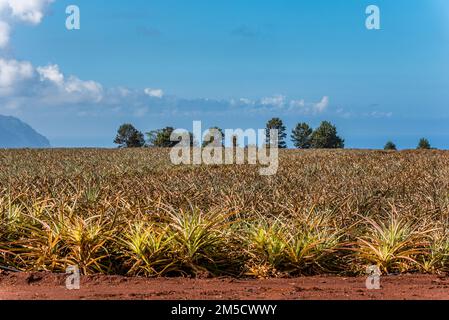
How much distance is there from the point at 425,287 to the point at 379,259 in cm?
92

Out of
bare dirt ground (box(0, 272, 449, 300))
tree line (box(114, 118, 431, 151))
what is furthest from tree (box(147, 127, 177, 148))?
bare dirt ground (box(0, 272, 449, 300))

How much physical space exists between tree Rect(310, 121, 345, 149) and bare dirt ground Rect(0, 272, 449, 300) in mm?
60908

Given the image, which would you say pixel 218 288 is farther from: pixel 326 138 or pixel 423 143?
pixel 326 138

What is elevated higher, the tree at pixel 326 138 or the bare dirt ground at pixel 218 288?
the tree at pixel 326 138

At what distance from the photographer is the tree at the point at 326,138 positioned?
66375 millimetres

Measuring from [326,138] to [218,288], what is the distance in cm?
6229

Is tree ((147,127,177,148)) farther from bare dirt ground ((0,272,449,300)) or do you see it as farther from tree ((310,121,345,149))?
bare dirt ground ((0,272,449,300))

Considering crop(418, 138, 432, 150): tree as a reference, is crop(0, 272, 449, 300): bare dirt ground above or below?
below

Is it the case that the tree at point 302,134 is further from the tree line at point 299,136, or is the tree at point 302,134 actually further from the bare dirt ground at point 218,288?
the bare dirt ground at point 218,288

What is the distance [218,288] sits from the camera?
213 inches

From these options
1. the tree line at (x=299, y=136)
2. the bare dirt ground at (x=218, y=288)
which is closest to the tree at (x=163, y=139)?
the tree line at (x=299, y=136)

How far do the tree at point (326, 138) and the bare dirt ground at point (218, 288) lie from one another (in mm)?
60908

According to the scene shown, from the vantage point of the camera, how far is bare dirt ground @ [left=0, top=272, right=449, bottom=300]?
503cm
